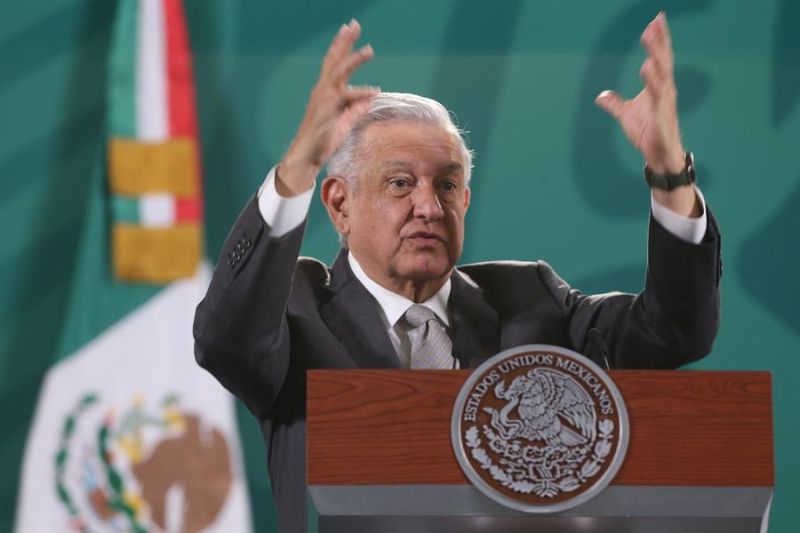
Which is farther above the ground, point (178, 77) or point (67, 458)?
point (178, 77)

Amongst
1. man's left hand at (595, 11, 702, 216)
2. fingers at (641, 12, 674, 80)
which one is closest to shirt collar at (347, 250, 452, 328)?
man's left hand at (595, 11, 702, 216)

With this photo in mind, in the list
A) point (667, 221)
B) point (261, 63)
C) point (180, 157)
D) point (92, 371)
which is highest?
point (667, 221)

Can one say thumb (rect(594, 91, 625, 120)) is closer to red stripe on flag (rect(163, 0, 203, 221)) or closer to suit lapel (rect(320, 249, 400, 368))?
suit lapel (rect(320, 249, 400, 368))

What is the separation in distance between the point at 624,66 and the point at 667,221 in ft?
7.94

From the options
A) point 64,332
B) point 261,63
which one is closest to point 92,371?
point 64,332

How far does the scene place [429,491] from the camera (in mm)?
1443

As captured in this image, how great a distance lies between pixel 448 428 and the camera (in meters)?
1.46

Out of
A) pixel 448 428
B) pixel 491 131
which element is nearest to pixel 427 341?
pixel 448 428

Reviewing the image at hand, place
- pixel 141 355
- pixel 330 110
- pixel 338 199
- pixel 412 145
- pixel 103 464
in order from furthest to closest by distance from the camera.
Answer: pixel 141 355 < pixel 103 464 < pixel 338 199 < pixel 412 145 < pixel 330 110

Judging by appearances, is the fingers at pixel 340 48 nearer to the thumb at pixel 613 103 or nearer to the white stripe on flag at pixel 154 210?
the thumb at pixel 613 103

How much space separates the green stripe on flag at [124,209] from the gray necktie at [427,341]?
86.6 inches

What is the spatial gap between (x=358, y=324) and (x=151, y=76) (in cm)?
239

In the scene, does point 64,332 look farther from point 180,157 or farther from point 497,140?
point 497,140

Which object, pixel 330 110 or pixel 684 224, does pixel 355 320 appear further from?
pixel 684 224
